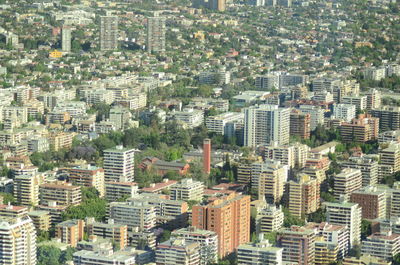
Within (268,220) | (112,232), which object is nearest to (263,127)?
(268,220)

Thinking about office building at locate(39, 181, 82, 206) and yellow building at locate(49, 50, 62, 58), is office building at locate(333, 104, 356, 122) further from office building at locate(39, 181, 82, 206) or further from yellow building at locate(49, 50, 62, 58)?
yellow building at locate(49, 50, 62, 58)

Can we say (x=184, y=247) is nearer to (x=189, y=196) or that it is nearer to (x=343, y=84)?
(x=189, y=196)

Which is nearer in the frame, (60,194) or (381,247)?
(381,247)

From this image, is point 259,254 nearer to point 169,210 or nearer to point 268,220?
point 268,220

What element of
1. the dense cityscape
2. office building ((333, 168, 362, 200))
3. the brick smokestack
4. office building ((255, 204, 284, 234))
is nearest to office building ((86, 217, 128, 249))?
the dense cityscape

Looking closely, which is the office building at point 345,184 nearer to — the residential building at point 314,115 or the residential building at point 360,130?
the residential building at point 360,130

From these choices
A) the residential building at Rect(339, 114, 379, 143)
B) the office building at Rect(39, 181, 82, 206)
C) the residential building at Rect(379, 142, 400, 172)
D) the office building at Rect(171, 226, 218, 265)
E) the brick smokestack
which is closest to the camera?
the office building at Rect(171, 226, 218, 265)

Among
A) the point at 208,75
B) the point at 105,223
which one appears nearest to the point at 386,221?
the point at 105,223
